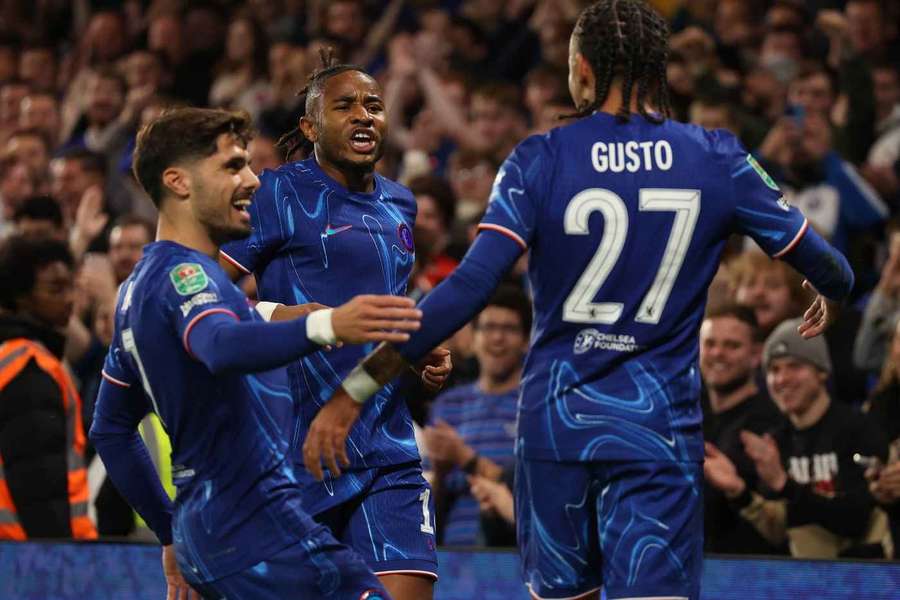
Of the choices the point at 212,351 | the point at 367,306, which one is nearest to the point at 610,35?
the point at 367,306

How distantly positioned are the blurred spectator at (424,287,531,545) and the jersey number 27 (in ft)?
9.41

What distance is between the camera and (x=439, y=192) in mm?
8562

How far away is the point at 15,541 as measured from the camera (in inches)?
235

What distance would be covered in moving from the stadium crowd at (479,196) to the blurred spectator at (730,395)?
0.03ft

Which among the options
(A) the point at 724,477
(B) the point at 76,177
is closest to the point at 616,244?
(A) the point at 724,477

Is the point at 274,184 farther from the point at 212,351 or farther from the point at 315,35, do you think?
the point at 315,35

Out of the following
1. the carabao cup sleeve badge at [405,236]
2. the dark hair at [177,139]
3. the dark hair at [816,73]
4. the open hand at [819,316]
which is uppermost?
the dark hair at [816,73]

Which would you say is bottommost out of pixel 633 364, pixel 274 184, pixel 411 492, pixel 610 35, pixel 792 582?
pixel 792 582

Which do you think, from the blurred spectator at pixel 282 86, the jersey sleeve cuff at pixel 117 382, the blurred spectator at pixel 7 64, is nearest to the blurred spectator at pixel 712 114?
the blurred spectator at pixel 282 86

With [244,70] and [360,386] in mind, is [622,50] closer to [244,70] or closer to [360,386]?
[360,386]

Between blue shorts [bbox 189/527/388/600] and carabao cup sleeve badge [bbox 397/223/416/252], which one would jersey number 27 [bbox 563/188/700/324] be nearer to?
blue shorts [bbox 189/527/388/600]

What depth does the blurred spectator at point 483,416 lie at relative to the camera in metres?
6.79

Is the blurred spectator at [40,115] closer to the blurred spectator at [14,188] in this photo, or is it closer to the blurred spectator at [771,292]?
the blurred spectator at [14,188]

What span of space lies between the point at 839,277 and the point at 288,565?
157cm
